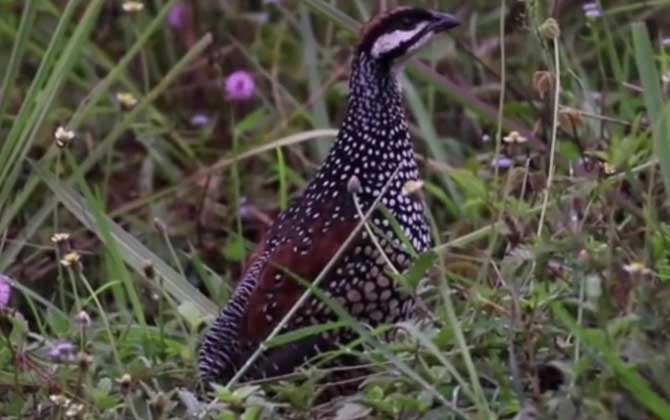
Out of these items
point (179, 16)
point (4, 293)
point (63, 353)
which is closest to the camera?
point (63, 353)

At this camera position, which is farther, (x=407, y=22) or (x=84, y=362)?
(x=407, y=22)

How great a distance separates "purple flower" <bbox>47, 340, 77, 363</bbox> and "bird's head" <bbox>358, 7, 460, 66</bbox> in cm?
91

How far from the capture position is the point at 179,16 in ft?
23.8

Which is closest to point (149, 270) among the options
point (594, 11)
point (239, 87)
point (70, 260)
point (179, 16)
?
point (70, 260)

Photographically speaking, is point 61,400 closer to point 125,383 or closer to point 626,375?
point 125,383

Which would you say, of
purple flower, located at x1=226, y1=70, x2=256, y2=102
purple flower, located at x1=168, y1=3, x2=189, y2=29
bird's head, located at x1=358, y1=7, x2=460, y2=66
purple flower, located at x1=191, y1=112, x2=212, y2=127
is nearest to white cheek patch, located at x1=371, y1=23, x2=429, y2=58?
bird's head, located at x1=358, y1=7, x2=460, y2=66

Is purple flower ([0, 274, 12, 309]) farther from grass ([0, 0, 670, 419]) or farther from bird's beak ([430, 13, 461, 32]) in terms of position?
bird's beak ([430, 13, 461, 32])

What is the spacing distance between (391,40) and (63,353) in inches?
40.2

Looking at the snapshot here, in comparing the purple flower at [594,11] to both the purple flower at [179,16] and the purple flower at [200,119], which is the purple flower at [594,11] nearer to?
the purple flower at [200,119]

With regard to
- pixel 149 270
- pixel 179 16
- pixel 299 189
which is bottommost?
pixel 299 189

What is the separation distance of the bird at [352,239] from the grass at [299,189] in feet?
0.31

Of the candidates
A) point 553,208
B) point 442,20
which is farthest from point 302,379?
point 442,20

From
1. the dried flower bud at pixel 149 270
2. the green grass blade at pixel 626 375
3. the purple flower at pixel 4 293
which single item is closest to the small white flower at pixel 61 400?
the purple flower at pixel 4 293

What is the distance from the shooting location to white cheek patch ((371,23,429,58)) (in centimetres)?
468
